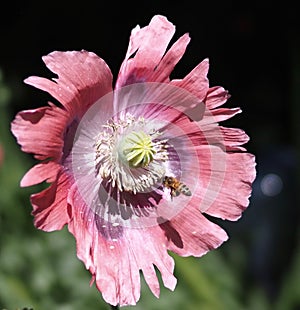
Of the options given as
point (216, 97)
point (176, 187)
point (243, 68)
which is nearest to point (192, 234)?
point (176, 187)

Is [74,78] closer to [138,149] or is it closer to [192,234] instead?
[138,149]

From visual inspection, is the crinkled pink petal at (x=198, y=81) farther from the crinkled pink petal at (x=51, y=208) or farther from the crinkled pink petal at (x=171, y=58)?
the crinkled pink petal at (x=51, y=208)

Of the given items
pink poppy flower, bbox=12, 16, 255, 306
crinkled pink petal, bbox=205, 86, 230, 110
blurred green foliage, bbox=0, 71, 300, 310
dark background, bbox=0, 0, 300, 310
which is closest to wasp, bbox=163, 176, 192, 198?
pink poppy flower, bbox=12, 16, 255, 306

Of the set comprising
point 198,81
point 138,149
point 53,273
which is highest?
point 198,81

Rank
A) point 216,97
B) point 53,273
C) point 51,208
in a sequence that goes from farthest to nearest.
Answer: point 53,273, point 216,97, point 51,208

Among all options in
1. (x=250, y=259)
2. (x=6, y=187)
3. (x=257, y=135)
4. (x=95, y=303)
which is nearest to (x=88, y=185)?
(x=95, y=303)

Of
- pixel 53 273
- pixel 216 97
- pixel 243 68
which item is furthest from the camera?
pixel 243 68

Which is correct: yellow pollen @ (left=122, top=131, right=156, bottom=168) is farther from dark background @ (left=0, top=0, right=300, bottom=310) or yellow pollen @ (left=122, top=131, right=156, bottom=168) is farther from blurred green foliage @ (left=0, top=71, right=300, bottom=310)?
dark background @ (left=0, top=0, right=300, bottom=310)
